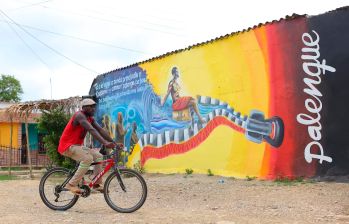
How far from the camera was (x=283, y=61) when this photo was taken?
27.2ft

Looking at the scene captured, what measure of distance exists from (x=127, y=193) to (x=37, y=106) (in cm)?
762

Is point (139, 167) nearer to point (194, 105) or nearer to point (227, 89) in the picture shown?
point (194, 105)

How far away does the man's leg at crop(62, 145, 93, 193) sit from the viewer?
18.4ft

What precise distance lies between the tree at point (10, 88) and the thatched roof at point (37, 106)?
2652 centimetres

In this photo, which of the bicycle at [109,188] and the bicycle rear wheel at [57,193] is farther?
the bicycle rear wheel at [57,193]

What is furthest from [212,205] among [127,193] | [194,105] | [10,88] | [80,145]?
[10,88]

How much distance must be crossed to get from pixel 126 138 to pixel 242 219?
7935mm

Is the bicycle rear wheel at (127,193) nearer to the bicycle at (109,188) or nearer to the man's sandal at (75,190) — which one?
the bicycle at (109,188)

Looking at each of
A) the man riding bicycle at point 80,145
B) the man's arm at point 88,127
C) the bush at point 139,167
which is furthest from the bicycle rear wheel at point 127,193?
the bush at point 139,167

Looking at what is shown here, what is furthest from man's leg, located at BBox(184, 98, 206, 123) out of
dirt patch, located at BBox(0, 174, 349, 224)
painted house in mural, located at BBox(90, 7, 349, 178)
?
dirt patch, located at BBox(0, 174, 349, 224)

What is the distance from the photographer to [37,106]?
11.9 meters

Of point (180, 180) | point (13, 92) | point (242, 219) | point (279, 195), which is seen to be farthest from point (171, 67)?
point (13, 92)

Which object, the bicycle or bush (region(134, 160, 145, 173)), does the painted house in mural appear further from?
the bicycle

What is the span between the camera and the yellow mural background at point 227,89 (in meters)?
8.72
